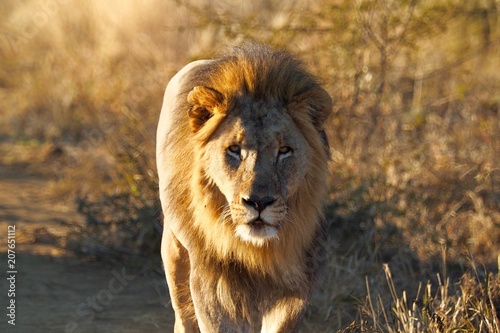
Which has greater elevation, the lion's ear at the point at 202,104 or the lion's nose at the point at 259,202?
the lion's ear at the point at 202,104

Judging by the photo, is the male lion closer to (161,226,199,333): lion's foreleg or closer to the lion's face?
the lion's face

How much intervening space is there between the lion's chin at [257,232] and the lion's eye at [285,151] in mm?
301

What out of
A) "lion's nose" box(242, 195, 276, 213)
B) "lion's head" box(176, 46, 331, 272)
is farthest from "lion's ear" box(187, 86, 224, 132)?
"lion's nose" box(242, 195, 276, 213)

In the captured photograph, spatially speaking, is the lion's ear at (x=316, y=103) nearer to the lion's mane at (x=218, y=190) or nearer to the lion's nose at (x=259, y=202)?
the lion's mane at (x=218, y=190)

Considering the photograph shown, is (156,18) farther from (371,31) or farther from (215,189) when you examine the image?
(215,189)

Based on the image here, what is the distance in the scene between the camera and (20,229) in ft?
20.9

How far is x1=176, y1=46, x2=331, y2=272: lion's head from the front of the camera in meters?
3.31

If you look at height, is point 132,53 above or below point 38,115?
above

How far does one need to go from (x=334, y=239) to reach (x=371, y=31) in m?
1.90

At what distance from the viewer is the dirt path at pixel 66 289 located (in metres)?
4.88

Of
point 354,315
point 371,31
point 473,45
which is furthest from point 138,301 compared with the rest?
point 473,45

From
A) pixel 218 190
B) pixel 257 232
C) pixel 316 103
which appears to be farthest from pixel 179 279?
pixel 316 103

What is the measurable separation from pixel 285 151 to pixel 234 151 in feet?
0.67

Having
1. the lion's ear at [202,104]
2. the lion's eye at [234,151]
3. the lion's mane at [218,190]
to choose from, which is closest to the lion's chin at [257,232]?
the lion's mane at [218,190]
